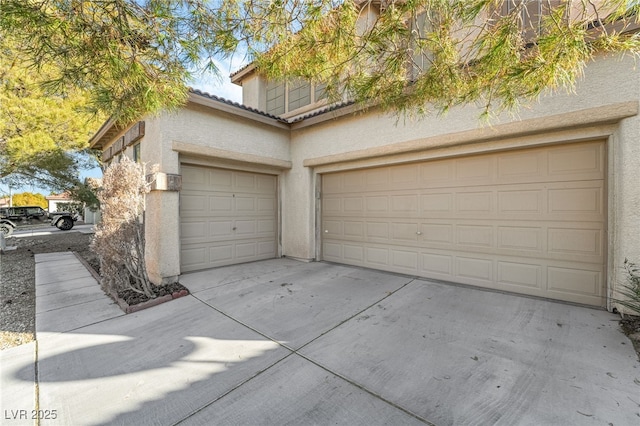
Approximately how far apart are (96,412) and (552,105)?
20.9 ft

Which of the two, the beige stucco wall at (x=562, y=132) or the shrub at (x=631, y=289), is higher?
the beige stucco wall at (x=562, y=132)

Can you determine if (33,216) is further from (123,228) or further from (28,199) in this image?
(123,228)

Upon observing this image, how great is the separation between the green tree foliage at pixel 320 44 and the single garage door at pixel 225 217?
2931mm

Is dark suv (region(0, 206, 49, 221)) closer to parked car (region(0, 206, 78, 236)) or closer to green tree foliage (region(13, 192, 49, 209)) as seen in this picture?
parked car (region(0, 206, 78, 236))

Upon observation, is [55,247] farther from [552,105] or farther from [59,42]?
[552,105]

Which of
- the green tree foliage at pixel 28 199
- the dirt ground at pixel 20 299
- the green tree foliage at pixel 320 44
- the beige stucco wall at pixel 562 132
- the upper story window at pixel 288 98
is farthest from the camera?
the green tree foliage at pixel 28 199

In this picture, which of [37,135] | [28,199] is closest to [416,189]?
[37,135]

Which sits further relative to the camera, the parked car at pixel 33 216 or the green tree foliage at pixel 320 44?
the parked car at pixel 33 216

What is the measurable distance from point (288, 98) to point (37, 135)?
27.1ft

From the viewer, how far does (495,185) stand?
4555 millimetres

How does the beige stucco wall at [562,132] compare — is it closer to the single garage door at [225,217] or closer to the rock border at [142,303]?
the single garage door at [225,217]

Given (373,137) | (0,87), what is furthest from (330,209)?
(0,87)

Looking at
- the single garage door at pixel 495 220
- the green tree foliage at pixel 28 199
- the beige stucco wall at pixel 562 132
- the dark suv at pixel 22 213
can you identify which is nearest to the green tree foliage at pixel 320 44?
the beige stucco wall at pixel 562 132

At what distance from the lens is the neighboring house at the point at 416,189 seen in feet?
12.1
